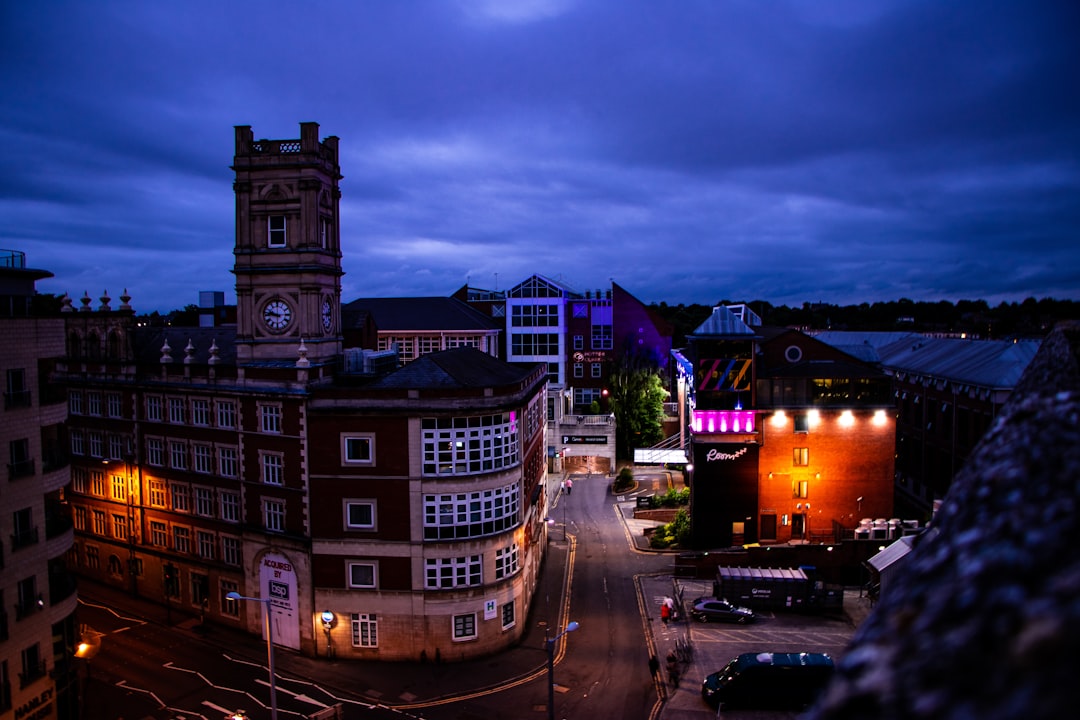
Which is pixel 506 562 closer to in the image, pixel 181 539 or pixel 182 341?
pixel 181 539

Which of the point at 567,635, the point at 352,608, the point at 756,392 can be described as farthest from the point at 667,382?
the point at 352,608

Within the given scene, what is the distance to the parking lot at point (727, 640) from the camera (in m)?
33.2

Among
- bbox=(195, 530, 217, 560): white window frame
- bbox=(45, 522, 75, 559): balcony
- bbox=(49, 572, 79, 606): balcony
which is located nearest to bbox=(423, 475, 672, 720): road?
bbox=(49, 572, 79, 606): balcony

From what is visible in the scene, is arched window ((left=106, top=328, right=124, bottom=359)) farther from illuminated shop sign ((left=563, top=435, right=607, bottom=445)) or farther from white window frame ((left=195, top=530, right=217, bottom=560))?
illuminated shop sign ((left=563, top=435, right=607, bottom=445))

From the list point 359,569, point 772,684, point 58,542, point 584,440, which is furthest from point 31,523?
point 584,440

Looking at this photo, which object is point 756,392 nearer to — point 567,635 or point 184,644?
point 567,635

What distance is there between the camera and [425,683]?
35938 mm

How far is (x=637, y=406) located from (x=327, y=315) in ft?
145

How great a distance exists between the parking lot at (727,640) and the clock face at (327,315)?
88.7ft

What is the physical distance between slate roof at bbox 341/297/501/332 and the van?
5599 cm

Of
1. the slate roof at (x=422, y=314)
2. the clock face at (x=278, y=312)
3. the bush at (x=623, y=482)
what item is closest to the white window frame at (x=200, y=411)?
the clock face at (x=278, y=312)

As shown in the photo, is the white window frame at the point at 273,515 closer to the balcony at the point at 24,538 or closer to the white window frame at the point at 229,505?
the white window frame at the point at 229,505

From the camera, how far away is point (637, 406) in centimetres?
8062

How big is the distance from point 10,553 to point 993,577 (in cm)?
3342
